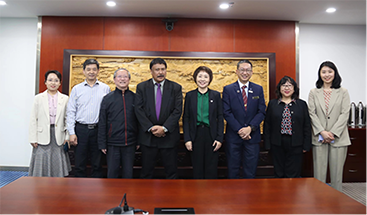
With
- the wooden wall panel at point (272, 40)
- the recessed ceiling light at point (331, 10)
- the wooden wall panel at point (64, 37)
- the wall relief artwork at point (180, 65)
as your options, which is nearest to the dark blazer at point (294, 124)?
the wall relief artwork at point (180, 65)

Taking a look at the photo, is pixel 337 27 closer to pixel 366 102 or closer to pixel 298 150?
pixel 366 102

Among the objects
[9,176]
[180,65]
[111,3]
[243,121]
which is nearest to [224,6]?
[180,65]

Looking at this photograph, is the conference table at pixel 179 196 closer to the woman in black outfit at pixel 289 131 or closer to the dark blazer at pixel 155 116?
the dark blazer at pixel 155 116

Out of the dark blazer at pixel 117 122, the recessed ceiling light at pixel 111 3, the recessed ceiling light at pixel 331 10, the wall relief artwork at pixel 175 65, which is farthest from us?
the wall relief artwork at pixel 175 65

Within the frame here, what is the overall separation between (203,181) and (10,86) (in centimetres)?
471

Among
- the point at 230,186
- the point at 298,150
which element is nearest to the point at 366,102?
the point at 298,150

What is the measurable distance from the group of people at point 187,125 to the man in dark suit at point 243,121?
12 millimetres

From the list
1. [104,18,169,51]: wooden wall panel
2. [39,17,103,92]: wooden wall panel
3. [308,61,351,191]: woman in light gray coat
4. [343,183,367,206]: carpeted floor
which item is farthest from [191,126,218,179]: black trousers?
[39,17,103,92]: wooden wall panel

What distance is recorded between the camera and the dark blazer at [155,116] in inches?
112

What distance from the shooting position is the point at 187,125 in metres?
2.96

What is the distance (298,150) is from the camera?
2.93 metres

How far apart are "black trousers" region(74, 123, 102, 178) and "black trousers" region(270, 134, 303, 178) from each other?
2.26m

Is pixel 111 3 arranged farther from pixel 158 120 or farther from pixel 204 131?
pixel 204 131

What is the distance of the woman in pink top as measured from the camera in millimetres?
2949
